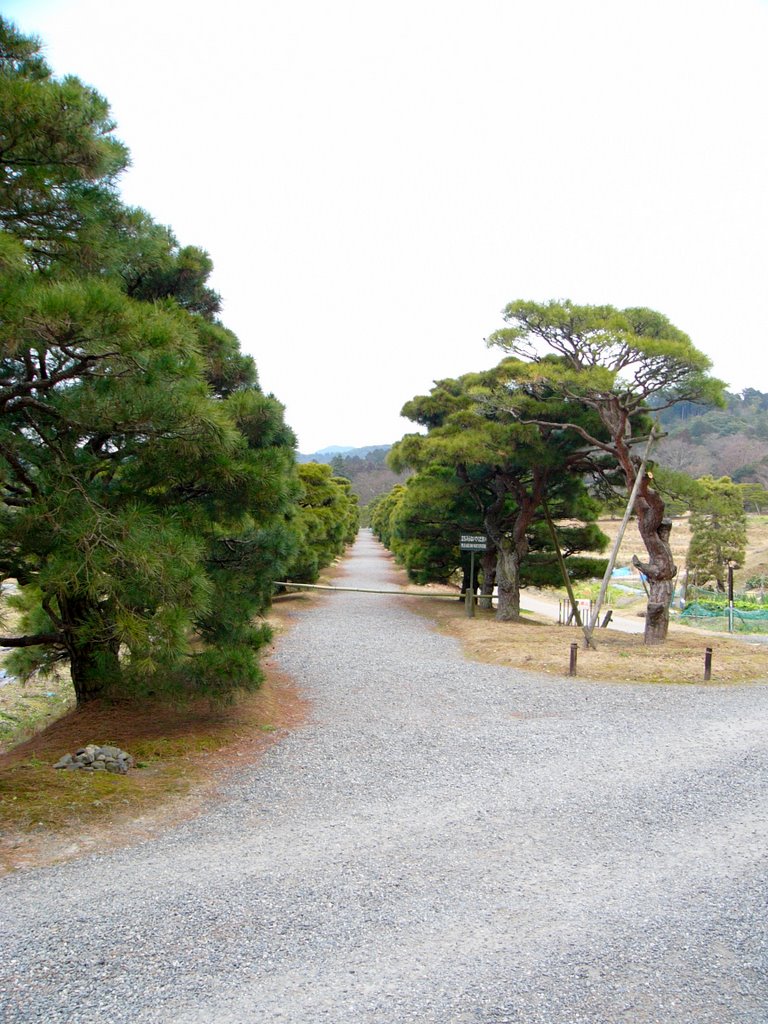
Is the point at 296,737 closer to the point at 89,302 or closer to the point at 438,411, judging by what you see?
the point at 89,302

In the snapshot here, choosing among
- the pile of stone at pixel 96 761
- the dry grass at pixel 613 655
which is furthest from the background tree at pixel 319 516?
the pile of stone at pixel 96 761

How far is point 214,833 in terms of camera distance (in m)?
3.93

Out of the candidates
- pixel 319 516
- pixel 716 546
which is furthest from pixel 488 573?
pixel 716 546

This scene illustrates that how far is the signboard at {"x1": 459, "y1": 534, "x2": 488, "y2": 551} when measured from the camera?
14016 millimetres

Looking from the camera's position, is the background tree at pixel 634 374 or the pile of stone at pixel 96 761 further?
the background tree at pixel 634 374

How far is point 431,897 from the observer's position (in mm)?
3189

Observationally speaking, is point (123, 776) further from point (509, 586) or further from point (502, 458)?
point (509, 586)

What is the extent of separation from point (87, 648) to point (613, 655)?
6.68 metres

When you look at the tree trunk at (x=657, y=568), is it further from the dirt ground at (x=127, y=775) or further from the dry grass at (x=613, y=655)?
the dirt ground at (x=127, y=775)

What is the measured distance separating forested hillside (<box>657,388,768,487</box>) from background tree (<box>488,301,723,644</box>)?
3955cm

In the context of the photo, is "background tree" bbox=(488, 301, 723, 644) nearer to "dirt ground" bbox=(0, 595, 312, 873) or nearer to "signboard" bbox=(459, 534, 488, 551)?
"signboard" bbox=(459, 534, 488, 551)

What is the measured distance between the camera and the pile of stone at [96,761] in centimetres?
479

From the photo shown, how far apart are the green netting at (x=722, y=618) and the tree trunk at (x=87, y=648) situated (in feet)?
45.9

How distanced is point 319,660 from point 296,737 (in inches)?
139
